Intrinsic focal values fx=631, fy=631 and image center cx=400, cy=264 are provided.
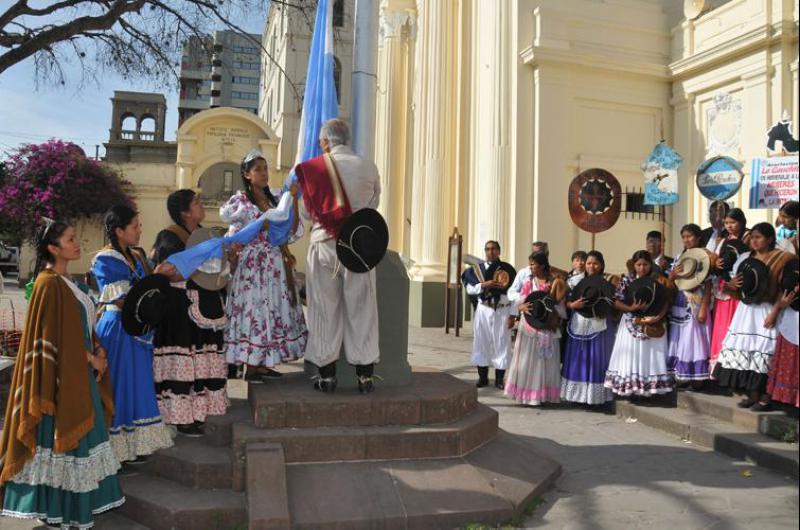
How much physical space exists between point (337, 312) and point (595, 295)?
309 centimetres

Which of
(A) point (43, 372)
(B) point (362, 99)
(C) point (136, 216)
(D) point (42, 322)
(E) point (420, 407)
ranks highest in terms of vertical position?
(B) point (362, 99)

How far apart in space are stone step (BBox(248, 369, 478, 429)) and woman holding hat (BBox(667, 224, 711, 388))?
106 inches

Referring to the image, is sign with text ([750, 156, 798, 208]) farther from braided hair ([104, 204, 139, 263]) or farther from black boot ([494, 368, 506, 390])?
braided hair ([104, 204, 139, 263])

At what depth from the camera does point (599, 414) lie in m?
6.45

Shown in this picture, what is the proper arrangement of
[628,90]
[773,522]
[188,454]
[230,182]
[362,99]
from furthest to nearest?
[230,182] < [628,90] < [362,99] < [188,454] < [773,522]

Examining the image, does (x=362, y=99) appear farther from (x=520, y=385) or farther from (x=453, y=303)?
(x=453, y=303)

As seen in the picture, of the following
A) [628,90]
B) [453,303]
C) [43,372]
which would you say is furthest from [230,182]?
[43,372]

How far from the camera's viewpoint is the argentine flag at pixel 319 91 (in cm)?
517

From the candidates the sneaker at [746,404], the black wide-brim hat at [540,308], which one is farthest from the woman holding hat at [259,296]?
the sneaker at [746,404]

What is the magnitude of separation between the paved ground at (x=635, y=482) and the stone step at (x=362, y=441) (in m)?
0.69

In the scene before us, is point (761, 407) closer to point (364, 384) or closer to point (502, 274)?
point (502, 274)

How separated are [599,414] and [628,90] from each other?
7987 mm

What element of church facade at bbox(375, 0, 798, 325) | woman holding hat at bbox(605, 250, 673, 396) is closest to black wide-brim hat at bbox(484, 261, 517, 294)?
woman holding hat at bbox(605, 250, 673, 396)

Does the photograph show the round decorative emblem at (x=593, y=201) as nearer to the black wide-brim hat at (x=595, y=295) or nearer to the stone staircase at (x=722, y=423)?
the black wide-brim hat at (x=595, y=295)
